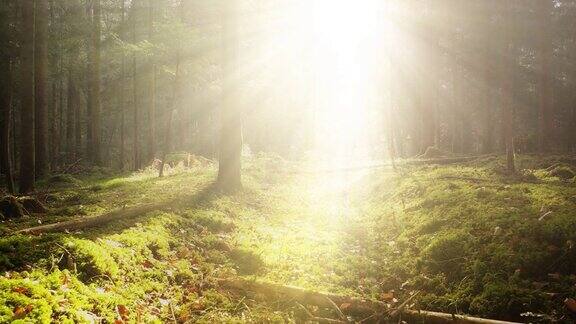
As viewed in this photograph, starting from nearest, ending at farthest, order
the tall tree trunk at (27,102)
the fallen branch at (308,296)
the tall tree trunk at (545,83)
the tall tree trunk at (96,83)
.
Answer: the fallen branch at (308,296)
the tall tree trunk at (27,102)
the tall tree trunk at (545,83)
the tall tree trunk at (96,83)

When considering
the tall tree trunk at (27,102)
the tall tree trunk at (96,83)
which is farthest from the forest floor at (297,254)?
the tall tree trunk at (96,83)

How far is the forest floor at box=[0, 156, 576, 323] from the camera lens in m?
4.95

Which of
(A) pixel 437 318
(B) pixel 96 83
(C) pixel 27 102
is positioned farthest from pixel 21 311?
(B) pixel 96 83

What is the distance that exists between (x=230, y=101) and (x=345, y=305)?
9.28 metres

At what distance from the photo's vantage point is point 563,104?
113 ft

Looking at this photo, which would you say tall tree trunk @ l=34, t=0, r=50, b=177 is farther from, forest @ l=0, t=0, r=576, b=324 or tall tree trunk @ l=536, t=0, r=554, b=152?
tall tree trunk @ l=536, t=0, r=554, b=152

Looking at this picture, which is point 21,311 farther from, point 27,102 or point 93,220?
point 27,102

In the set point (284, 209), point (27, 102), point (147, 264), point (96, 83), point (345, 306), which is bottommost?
point (345, 306)

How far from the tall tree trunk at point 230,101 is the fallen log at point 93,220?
434cm

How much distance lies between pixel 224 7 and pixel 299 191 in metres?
8.35

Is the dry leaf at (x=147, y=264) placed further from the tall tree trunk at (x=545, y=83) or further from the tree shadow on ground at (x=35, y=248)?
the tall tree trunk at (x=545, y=83)

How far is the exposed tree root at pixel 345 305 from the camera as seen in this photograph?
17.9 feet

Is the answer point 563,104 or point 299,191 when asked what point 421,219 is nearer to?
point 299,191

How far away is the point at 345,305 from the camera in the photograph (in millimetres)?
5898
